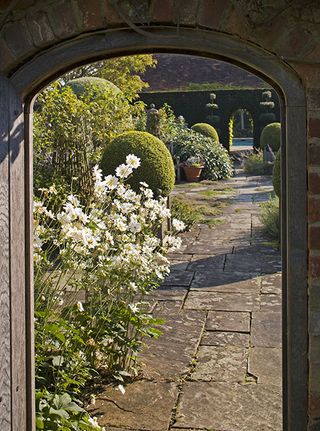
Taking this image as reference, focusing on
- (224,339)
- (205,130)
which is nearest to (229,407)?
(224,339)

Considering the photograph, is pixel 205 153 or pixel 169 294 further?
pixel 205 153

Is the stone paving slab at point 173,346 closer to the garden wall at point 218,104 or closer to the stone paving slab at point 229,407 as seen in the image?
the stone paving slab at point 229,407

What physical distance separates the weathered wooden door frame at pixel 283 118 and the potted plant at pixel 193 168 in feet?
44.0

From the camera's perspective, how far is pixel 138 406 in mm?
3850

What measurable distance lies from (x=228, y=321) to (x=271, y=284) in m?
1.33

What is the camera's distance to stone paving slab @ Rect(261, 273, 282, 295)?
6.44 meters

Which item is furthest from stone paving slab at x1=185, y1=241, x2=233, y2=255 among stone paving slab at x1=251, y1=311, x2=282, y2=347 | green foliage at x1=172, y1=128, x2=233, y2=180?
green foliage at x1=172, y1=128, x2=233, y2=180

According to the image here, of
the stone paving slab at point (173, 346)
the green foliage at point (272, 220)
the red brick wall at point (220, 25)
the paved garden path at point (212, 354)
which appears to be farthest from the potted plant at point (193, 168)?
the red brick wall at point (220, 25)

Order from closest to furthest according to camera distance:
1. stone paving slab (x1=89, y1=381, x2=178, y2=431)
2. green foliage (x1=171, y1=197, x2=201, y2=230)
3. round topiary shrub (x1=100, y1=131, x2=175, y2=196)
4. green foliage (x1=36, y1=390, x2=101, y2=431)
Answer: green foliage (x1=36, y1=390, x2=101, y2=431) → stone paving slab (x1=89, y1=381, x2=178, y2=431) → round topiary shrub (x1=100, y1=131, x2=175, y2=196) → green foliage (x1=171, y1=197, x2=201, y2=230)

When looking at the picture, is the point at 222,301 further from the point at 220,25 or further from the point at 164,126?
the point at 164,126

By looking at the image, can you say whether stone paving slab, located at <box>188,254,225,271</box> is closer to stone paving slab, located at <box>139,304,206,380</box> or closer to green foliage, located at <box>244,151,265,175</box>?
stone paving slab, located at <box>139,304,206,380</box>

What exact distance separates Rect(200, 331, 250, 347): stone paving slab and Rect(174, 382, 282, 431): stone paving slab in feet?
2.54

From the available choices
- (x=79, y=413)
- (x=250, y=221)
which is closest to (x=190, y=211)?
(x=250, y=221)

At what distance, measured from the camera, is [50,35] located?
243cm
